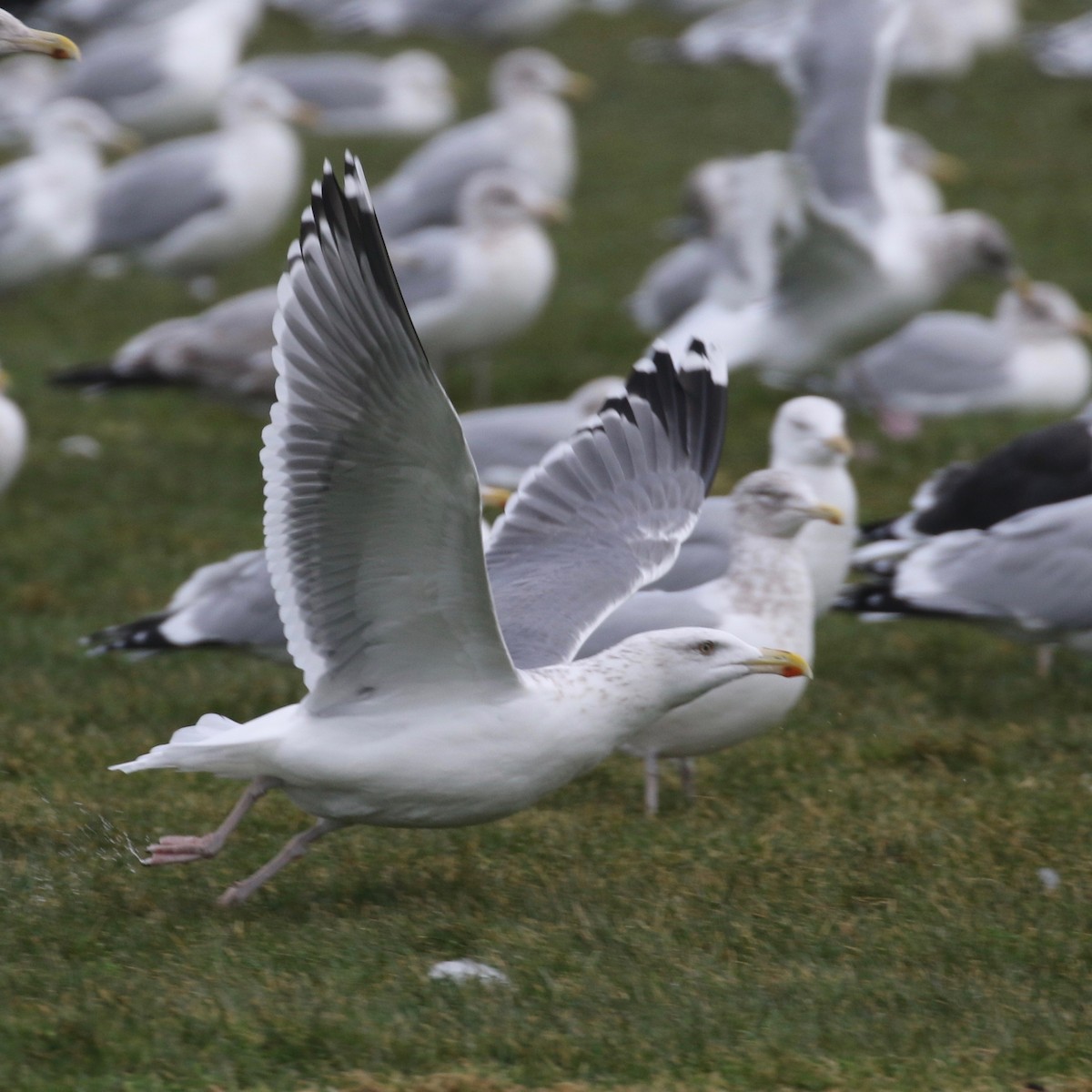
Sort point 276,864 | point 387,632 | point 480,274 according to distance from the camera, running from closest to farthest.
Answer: point 387,632, point 276,864, point 480,274

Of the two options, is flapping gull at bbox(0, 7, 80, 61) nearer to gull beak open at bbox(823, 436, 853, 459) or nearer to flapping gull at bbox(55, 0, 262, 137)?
gull beak open at bbox(823, 436, 853, 459)

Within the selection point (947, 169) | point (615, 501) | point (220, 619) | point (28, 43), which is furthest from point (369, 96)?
point (615, 501)

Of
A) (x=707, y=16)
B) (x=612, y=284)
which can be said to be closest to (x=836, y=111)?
(x=612, y=284)

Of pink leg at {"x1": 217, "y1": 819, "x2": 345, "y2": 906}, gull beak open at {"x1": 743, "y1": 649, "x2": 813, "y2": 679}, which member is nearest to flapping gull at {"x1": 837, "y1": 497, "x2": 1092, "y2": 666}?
gull beak open at {"x1": 743, "y1": 649, "x2": 813, "y2": 679}

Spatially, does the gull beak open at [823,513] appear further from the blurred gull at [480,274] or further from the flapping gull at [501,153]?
the flapping gull at [501,153]

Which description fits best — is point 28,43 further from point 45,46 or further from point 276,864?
point 276,864

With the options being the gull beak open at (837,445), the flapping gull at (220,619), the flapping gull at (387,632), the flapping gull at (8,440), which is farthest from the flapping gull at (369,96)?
the flapping gull at (387,632)

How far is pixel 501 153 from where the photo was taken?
12.7 m

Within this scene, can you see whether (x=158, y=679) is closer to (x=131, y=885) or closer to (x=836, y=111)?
(x=131, y=885)

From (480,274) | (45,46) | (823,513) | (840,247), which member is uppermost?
(480,274)

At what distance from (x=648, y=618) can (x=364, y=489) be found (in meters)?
1.64

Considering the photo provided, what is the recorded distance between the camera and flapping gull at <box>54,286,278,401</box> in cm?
918

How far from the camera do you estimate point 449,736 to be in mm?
4035

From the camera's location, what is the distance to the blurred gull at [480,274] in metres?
9.99
